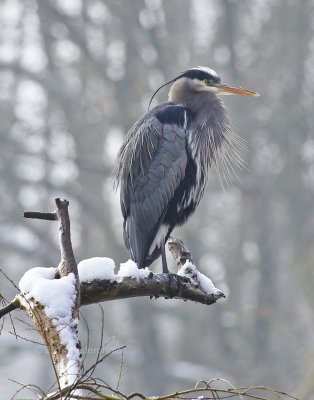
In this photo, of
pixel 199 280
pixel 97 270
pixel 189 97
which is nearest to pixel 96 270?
pixel 97 270

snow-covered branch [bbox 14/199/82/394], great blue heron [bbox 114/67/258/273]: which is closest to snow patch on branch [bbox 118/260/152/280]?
snow-covered branch [bbox 14/199/82/394]

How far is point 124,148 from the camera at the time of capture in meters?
5.48

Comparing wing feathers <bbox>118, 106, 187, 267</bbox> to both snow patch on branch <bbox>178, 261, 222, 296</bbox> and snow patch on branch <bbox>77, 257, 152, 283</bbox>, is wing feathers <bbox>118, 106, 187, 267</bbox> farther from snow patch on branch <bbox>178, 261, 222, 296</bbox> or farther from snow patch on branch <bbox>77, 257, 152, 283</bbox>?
snow patch on branch <bbox>77, 257, 152, 283</bbox>

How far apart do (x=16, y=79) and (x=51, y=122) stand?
3.74ft

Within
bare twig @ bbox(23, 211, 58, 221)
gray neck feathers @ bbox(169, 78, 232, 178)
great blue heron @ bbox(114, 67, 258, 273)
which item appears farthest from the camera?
gray neck feathers @ bbox(169, 78, 232, 178)

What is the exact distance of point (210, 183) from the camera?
16.0m

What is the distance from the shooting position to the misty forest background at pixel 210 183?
53.8 feet

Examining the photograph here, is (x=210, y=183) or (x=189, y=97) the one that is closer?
(x=189, y=97)

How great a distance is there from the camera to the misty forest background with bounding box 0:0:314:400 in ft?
53.8

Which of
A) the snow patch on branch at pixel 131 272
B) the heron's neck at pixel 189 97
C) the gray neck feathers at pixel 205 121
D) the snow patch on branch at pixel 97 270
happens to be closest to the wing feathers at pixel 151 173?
the gray neck feathers at pixel 205 121

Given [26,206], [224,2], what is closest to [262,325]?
[26,206]

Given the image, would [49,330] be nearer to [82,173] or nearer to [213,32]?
[82,173]

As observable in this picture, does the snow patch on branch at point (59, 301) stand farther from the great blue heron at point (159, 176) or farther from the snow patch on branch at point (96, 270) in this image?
the great blue heron at point (159, 176)

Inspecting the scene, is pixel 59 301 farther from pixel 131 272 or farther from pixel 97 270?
pixel 131 272
